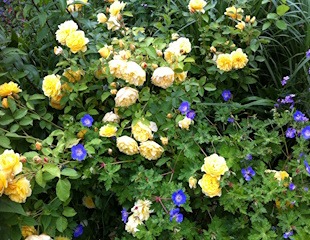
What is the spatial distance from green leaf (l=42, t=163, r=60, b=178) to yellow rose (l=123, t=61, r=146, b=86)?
0.45 m

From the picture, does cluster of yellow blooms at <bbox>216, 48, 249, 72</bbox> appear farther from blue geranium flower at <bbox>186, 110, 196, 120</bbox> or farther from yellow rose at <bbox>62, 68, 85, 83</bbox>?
yellow rose at <bbox>62, 68, 85, 83</bbox>

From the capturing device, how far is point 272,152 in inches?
73.2

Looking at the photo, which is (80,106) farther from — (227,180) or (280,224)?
(280,224)

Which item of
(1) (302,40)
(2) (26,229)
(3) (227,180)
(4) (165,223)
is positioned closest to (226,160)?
(3) (227,180)

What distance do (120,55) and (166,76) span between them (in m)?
0.22

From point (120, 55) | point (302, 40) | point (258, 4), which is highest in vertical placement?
point (120, 55)

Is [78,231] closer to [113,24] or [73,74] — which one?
[73,74]

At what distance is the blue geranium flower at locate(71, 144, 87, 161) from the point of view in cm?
173

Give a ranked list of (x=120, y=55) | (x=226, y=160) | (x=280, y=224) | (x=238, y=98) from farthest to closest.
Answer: (x=238, y=98), (x=120, y=55), (x=226, y=160), (x=280, y=224)

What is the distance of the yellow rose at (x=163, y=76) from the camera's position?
1.84 meters

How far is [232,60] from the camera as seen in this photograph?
206 centimetres

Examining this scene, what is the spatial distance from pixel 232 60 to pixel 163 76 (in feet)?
1.27

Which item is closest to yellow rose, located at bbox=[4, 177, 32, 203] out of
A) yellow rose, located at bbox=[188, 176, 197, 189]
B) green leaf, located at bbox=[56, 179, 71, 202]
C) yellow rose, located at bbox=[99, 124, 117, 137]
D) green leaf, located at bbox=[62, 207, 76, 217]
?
green leaf, located at bbox=[56, 179, 71, 202]

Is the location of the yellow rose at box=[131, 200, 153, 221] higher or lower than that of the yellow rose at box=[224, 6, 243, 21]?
lower
